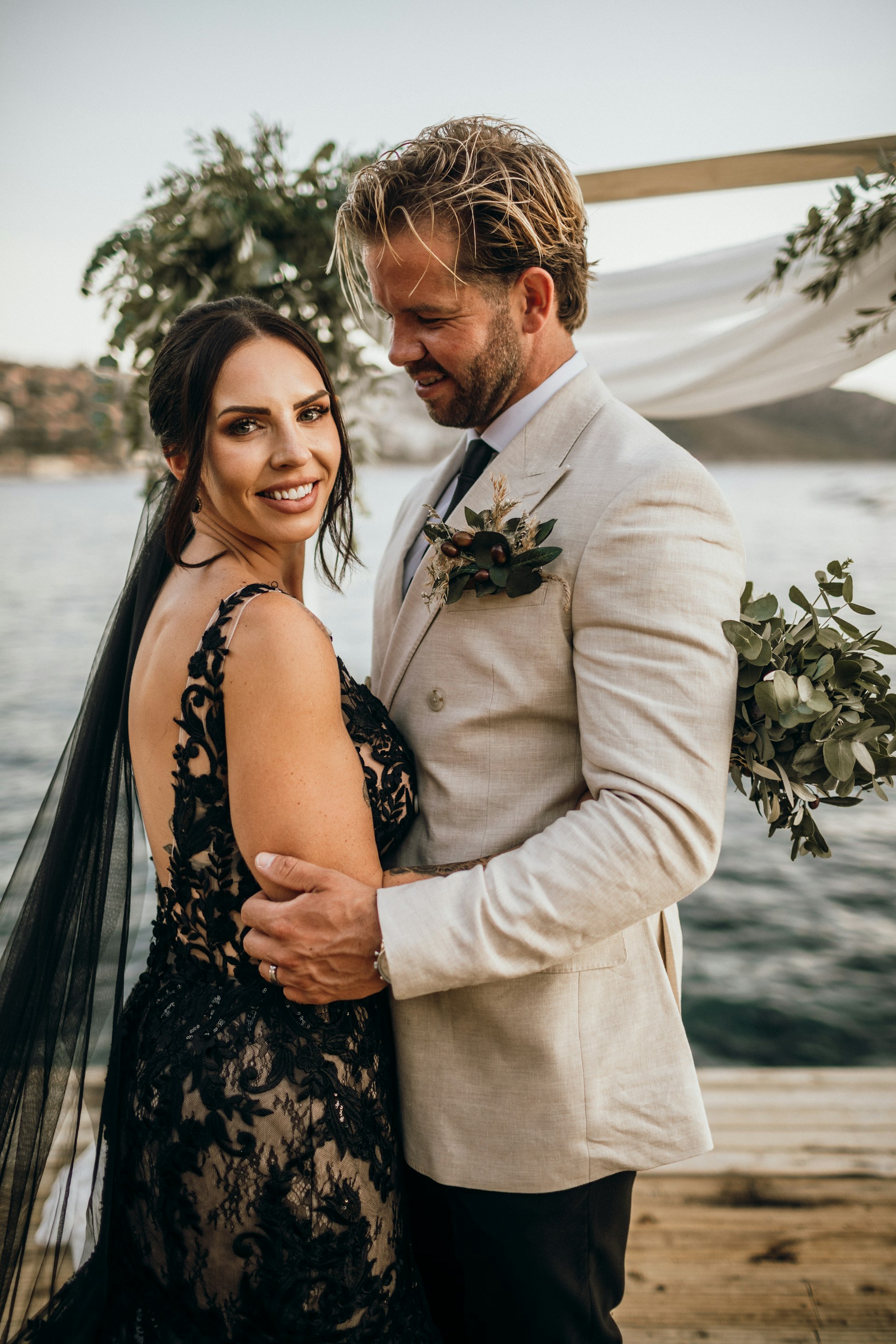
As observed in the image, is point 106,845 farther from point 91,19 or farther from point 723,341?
point 91,19

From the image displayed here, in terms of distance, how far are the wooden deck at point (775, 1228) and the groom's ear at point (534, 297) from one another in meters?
2.36

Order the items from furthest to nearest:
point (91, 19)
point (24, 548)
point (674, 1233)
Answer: point (24, 548)
point (91, 19)
point (674, 1233)

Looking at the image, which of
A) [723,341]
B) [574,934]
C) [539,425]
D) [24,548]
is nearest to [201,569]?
[539,425]

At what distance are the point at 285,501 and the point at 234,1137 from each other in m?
1.02

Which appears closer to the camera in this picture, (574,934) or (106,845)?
(574,934)

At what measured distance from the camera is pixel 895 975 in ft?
16.3

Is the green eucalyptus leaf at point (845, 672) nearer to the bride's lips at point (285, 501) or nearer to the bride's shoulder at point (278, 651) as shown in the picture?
the bride's shoulder at point (278, 651)

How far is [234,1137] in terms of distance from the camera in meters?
1.22

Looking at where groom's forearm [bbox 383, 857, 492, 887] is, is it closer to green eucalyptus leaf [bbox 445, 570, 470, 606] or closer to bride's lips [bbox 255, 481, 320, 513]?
green eucalyptus leaf [bbox 445, 570, 470, 606]

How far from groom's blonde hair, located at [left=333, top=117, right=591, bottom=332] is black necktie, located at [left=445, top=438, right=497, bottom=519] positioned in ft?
0.94

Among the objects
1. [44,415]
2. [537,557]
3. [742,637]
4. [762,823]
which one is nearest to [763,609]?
[742,637]

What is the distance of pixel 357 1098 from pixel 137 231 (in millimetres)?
2453

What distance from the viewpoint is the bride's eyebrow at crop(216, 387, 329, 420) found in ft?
4.95

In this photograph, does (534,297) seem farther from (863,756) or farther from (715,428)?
(715,428)
